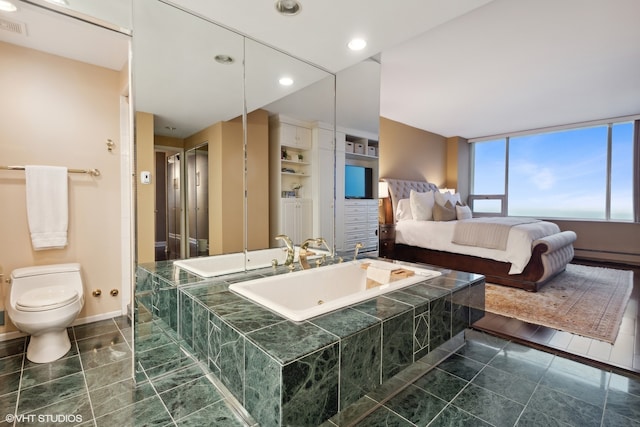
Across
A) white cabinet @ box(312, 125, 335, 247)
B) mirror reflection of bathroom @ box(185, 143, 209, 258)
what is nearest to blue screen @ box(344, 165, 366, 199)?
white cabinet @ box(312, 125, 335, 247)

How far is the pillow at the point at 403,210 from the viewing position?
4.95 meters

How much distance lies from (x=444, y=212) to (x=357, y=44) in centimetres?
322

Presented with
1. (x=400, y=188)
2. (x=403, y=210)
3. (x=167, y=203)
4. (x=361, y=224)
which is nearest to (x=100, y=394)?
(x=167, y=203)

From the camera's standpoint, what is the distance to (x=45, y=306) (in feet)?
6.39

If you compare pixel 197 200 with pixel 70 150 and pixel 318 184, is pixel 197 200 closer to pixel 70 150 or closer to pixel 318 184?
pixel 318 184

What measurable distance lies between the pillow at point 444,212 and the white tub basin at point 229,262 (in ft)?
10.4

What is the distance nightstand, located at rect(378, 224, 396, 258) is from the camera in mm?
4559

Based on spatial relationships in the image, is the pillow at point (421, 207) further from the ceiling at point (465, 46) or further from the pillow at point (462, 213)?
the ceiling at point (465, 46)

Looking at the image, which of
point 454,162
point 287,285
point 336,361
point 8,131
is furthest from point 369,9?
point 454,162

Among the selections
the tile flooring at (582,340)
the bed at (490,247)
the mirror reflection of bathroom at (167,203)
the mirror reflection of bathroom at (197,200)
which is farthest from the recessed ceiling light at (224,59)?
the bed at (490,247)

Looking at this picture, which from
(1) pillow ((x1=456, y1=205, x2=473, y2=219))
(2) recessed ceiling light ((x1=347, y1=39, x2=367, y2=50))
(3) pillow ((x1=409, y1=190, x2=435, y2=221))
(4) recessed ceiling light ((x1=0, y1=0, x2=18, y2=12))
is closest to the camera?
(4) recessed ceiling light ((x1=0, y1=0, x2=18, y2=12))

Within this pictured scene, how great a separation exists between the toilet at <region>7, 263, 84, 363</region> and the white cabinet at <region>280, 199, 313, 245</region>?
1564 millimetres

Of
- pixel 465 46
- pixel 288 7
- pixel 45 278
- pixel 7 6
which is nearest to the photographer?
pixel 288 7

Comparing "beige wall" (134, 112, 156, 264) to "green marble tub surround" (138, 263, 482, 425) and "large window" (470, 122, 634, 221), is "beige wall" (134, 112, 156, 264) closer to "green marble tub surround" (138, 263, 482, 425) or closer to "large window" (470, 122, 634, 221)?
"green marble tub surround" (138, 263, 482, 425)
